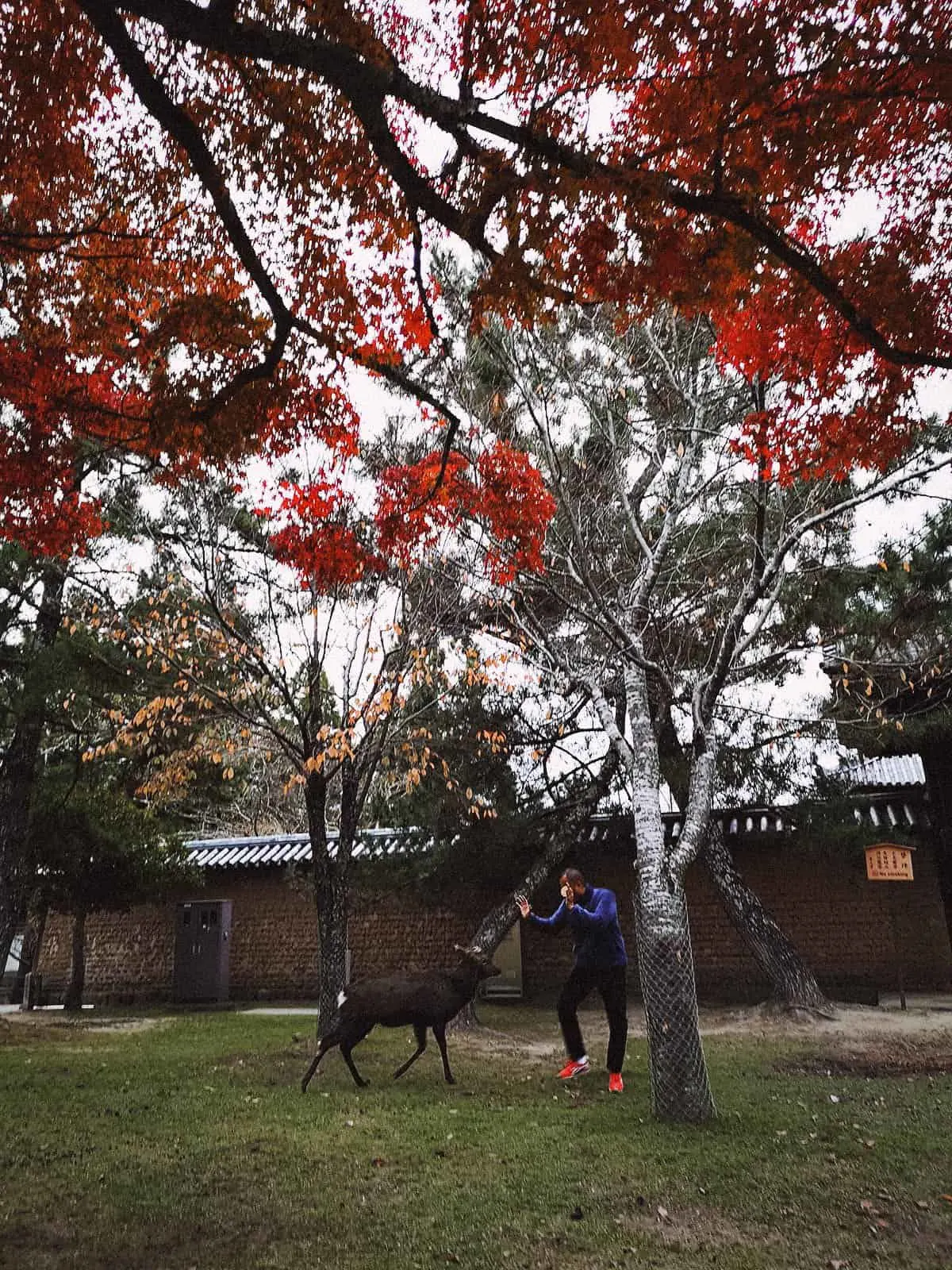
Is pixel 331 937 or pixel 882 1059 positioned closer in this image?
pixel 882 1059

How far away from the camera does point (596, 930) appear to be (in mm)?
6477

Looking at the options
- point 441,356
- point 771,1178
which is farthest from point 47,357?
point 771,1178

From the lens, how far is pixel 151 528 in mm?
10125

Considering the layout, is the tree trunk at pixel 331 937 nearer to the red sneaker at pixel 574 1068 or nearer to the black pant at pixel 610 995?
the red sneaker at pixel 574 1068

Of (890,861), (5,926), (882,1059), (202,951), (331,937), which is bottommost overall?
(882,1059)

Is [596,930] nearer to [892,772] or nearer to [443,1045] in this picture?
[443,1045]

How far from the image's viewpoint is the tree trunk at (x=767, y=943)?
1077cm

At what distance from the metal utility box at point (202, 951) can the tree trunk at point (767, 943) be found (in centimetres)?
909

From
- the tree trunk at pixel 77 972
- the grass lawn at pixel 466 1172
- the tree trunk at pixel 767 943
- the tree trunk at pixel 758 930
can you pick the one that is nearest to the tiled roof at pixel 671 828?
the tree trunk at pixel 758 930

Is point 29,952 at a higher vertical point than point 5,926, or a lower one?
lower

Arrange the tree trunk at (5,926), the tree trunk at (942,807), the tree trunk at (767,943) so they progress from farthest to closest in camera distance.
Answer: the tree trunk at (942,807), the tree trunk at (767,943), the tree trunk at (5,926)

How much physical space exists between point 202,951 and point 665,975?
12177 millimetres

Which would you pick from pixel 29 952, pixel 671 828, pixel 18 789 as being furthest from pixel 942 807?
pixel 29 952

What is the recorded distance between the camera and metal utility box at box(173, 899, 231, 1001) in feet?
49.6
